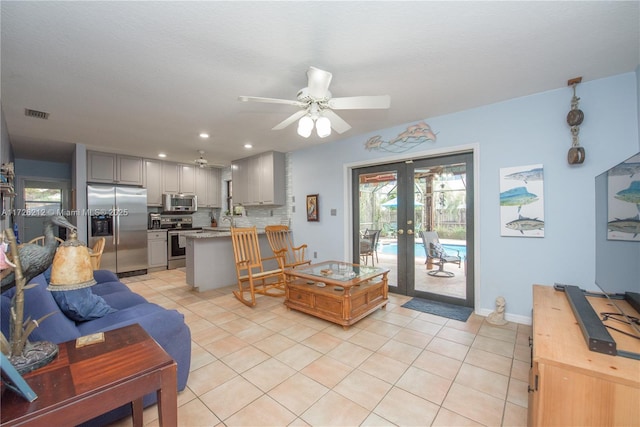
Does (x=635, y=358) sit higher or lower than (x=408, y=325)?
higher

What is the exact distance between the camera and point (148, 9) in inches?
63.5

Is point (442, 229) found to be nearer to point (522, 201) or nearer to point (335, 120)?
point (522, 201)

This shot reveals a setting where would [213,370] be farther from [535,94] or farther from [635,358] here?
[535,94]

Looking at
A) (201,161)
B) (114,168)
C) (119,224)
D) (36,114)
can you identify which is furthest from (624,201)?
(114,168)

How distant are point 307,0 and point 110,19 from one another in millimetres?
1257

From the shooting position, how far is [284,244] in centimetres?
507

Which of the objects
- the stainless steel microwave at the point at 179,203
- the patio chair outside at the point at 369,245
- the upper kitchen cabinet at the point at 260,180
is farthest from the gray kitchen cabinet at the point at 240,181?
the patio chair outside at the point at 369,245

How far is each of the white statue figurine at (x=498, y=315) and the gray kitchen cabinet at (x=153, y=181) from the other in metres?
6.44

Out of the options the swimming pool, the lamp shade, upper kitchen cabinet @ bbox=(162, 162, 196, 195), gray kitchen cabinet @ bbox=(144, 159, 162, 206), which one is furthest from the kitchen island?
the lamp shade

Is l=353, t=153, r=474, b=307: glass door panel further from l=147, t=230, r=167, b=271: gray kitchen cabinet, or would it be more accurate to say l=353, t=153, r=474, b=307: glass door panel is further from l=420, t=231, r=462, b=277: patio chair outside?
l=147, t=230, r=167, b=271: gray kitchen cabinet

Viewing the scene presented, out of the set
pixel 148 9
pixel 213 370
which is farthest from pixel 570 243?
pixel 148 9

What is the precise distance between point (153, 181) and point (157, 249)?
1.50 metres

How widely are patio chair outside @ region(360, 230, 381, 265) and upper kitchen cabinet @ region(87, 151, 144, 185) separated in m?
4.84

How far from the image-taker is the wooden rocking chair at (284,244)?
4.64m
